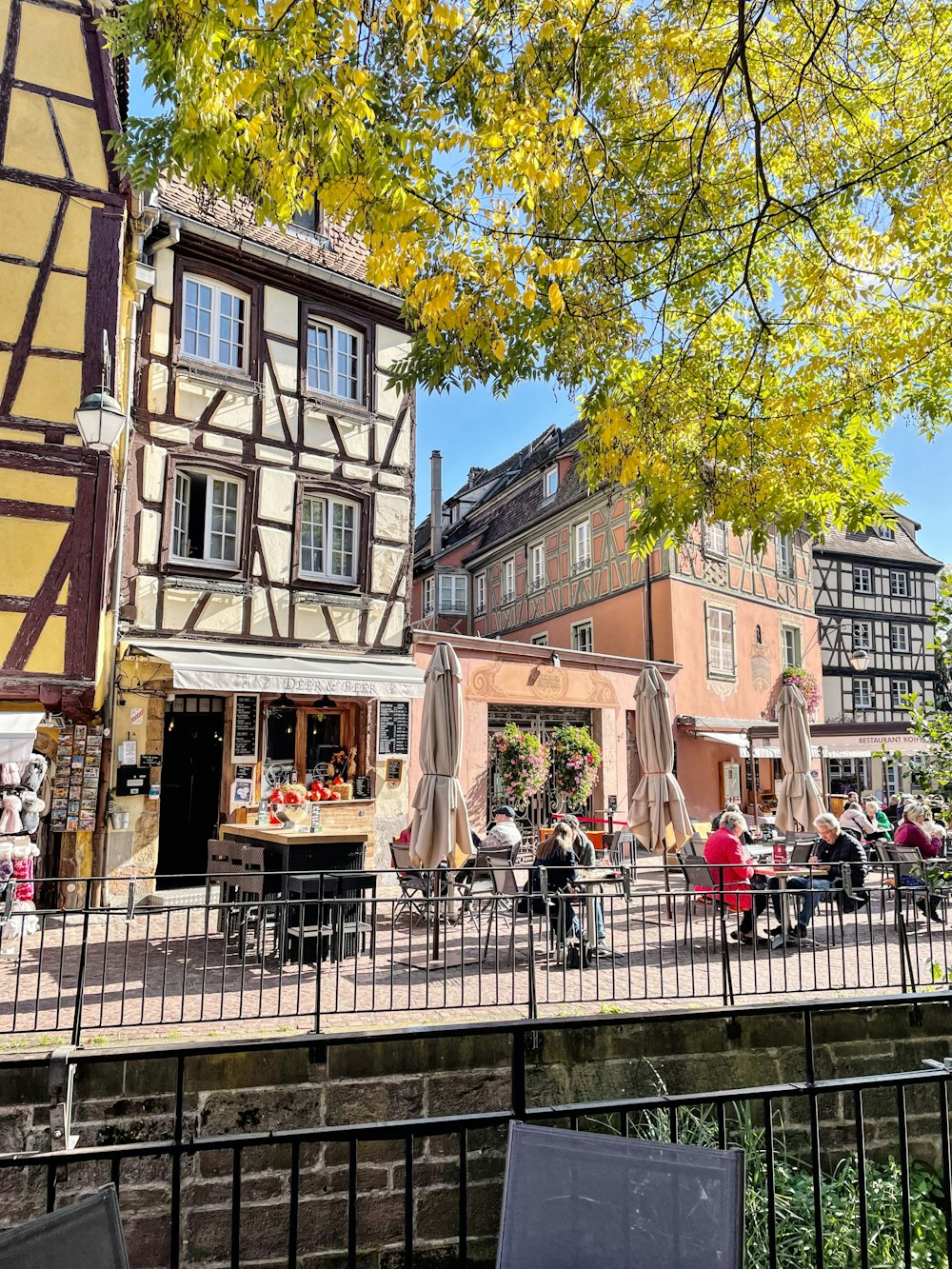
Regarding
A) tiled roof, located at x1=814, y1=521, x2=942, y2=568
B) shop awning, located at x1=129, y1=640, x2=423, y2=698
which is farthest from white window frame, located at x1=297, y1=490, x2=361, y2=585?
tiled roof, located at x1=814, y1=521, x2=942, y2=568

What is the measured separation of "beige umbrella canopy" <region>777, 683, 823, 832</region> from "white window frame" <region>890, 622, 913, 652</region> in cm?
2222

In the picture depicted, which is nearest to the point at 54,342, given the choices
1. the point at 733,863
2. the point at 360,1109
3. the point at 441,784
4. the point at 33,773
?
the point at 33,773

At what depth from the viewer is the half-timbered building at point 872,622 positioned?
31.8 meters

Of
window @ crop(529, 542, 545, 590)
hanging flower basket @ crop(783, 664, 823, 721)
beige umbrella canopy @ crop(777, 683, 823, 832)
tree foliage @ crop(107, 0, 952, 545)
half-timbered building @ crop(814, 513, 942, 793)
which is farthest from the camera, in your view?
half-timbered building @ crop(814, 513, 942, 793)

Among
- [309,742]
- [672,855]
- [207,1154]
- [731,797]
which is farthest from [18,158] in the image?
[731,797]

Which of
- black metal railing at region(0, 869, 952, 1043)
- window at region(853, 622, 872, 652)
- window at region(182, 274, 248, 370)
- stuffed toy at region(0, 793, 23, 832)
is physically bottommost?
black metal railing at region(0, 869, 952, 1043)

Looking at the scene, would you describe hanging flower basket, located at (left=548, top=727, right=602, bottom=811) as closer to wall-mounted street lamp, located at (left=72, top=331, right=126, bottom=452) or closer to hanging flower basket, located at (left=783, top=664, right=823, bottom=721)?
hanging flower basket, located at (left=783, top=664, right=823, bottom=721)

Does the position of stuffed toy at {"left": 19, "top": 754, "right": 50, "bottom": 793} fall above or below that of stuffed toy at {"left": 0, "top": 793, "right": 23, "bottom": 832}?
above

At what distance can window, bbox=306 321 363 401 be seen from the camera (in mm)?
14922

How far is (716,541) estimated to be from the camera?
23625mm

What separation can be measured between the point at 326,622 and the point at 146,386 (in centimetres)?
455

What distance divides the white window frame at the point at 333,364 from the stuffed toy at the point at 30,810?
26.6ft

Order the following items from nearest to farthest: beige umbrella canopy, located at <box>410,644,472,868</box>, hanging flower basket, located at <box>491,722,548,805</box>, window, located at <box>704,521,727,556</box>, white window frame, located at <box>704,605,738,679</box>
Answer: beige umbrella canopy, located at <box>410,644,472,868</box>, hanging flower basket, located at <box>491,722,548,805</box>, white window frame, located at <box>704,605,738,679</box>, window, located at <box>704,521,727,556</box>

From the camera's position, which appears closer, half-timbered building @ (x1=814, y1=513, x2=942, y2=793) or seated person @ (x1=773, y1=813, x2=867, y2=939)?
seated person @ (x1=773, y1=813, x2=867, y2=939)
